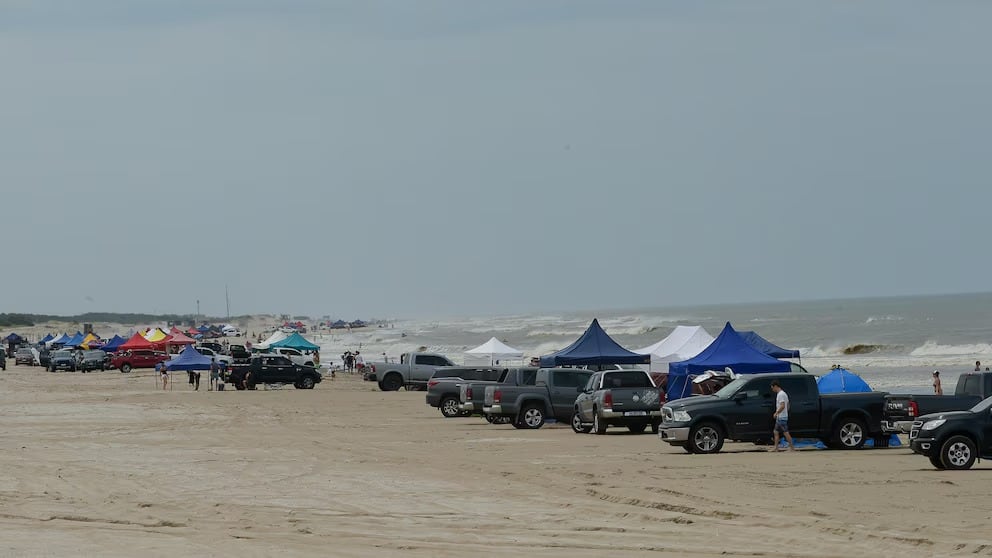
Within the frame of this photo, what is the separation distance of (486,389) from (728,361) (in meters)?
6.17

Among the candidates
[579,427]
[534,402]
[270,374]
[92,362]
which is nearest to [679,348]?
[534,402]

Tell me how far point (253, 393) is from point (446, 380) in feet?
51.3

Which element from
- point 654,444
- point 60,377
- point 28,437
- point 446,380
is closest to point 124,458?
point 28,437

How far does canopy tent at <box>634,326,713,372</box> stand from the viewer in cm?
3991

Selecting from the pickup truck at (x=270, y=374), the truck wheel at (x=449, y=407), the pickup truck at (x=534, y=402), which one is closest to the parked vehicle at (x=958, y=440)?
the pickup truck at (x=534, y=402)

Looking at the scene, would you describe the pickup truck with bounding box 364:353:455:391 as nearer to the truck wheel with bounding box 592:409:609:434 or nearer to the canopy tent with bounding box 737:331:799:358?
the canopy tent with bounding box 737:331:799:358

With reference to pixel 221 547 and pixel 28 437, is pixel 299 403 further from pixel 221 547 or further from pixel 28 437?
pixel 221 547

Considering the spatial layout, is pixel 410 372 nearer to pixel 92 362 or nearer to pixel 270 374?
pixel 270 374

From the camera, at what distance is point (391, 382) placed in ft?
169

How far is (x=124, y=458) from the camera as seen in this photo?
22.6m

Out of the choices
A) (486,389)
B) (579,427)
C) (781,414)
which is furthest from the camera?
(486,389)

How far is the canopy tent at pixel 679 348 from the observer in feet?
131

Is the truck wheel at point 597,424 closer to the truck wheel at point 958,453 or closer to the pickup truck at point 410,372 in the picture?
the truck wheel at point 958,453

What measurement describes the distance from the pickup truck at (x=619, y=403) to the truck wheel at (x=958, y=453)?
386 inches
